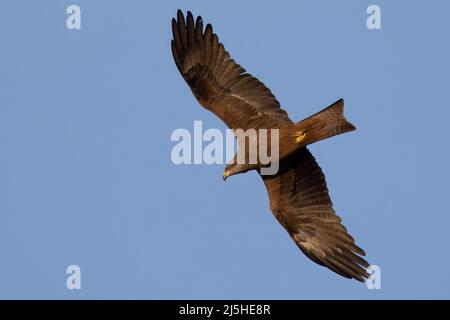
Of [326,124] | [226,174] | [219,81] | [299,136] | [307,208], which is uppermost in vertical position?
[219,81]

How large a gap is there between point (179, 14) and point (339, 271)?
15.0 ft

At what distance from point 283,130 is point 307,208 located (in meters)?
1.23

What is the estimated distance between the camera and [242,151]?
1520cm

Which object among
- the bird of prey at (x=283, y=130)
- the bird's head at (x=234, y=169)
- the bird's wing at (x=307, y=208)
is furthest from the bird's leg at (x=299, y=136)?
the bird's head at (x=234, y=169)

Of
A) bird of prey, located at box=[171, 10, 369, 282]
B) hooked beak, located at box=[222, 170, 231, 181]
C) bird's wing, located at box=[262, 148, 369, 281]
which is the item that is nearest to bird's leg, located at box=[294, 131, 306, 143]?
bird of prey, located at box=[171, 10, 369, 282]

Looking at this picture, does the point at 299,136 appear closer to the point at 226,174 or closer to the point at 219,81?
the point at 226,174

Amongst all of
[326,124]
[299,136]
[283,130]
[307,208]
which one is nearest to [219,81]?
[283,130]

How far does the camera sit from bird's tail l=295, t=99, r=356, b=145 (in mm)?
14500

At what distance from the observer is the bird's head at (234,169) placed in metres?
15.2

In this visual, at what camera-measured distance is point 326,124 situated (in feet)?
48.0

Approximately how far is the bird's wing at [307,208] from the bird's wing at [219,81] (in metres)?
0.75

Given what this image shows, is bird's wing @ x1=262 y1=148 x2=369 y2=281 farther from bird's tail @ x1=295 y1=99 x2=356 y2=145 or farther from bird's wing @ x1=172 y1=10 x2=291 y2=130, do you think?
bird's wing @ x1=172 y1=10 x2=291 y2=130

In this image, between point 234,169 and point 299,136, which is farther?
point 234,169

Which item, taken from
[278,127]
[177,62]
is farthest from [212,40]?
[278,127]
